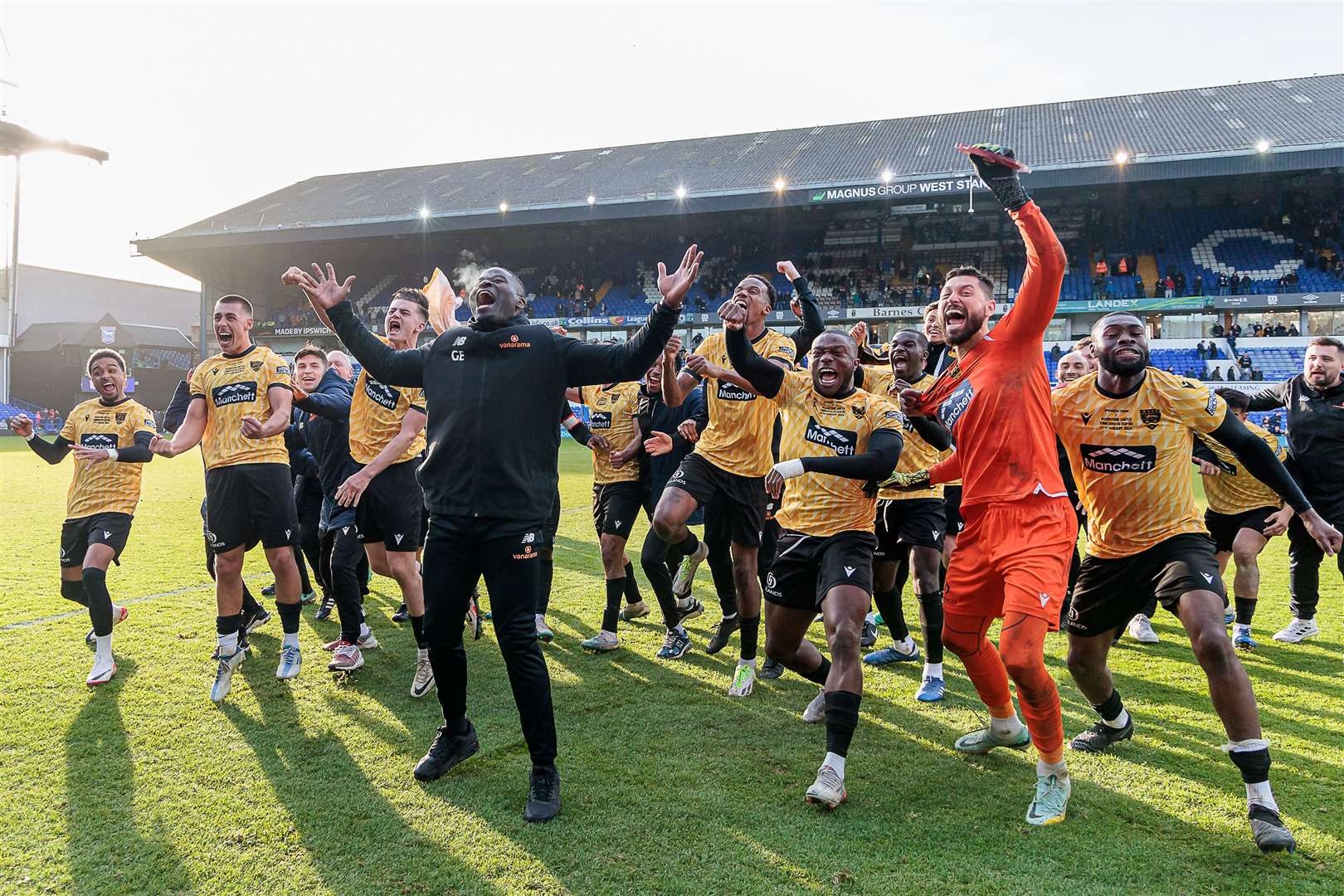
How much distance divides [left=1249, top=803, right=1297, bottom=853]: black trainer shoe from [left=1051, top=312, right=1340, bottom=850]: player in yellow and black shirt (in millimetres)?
101

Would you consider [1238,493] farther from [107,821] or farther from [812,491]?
[107,821]

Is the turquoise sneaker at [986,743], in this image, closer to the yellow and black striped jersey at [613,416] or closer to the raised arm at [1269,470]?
the raised arm at [1269,470]

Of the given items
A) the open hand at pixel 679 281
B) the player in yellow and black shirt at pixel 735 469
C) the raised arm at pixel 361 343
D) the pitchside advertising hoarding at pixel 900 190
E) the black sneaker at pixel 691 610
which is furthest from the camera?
the pitchside advertising hoarding at pixel 900 190

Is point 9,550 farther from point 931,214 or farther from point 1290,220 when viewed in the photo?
point 1290,220

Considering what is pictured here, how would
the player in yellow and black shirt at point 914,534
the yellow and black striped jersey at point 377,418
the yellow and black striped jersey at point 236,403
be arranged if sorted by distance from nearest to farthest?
1. the player in yellow and black shirt at point 914,534
2. the yellow and black striped jersey at point 236,403
3. the yellow and black striped jersey at point 377,418

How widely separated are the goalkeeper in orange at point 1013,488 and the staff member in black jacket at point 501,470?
4.65ft

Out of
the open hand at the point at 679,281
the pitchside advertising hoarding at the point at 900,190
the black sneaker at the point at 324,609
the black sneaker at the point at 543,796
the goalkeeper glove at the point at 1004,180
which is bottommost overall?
the black sneaker at the point at 324,609

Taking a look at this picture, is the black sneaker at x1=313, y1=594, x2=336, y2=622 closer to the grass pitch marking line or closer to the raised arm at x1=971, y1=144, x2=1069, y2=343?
the grass pitch marking line

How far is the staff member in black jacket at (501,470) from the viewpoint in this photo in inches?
160

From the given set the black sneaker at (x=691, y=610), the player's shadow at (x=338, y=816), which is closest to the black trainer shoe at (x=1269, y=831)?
the player's shadow at (x=338, y=816)

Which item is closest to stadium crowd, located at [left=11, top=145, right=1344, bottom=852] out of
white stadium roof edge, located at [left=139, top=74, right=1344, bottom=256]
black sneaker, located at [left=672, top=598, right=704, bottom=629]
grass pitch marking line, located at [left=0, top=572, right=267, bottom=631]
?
black sneaker, located at [left=672, top=598, right=704, bottom=629]

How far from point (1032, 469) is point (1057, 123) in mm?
39854

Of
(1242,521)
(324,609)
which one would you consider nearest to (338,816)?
(324,609)

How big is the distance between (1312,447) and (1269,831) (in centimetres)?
446
